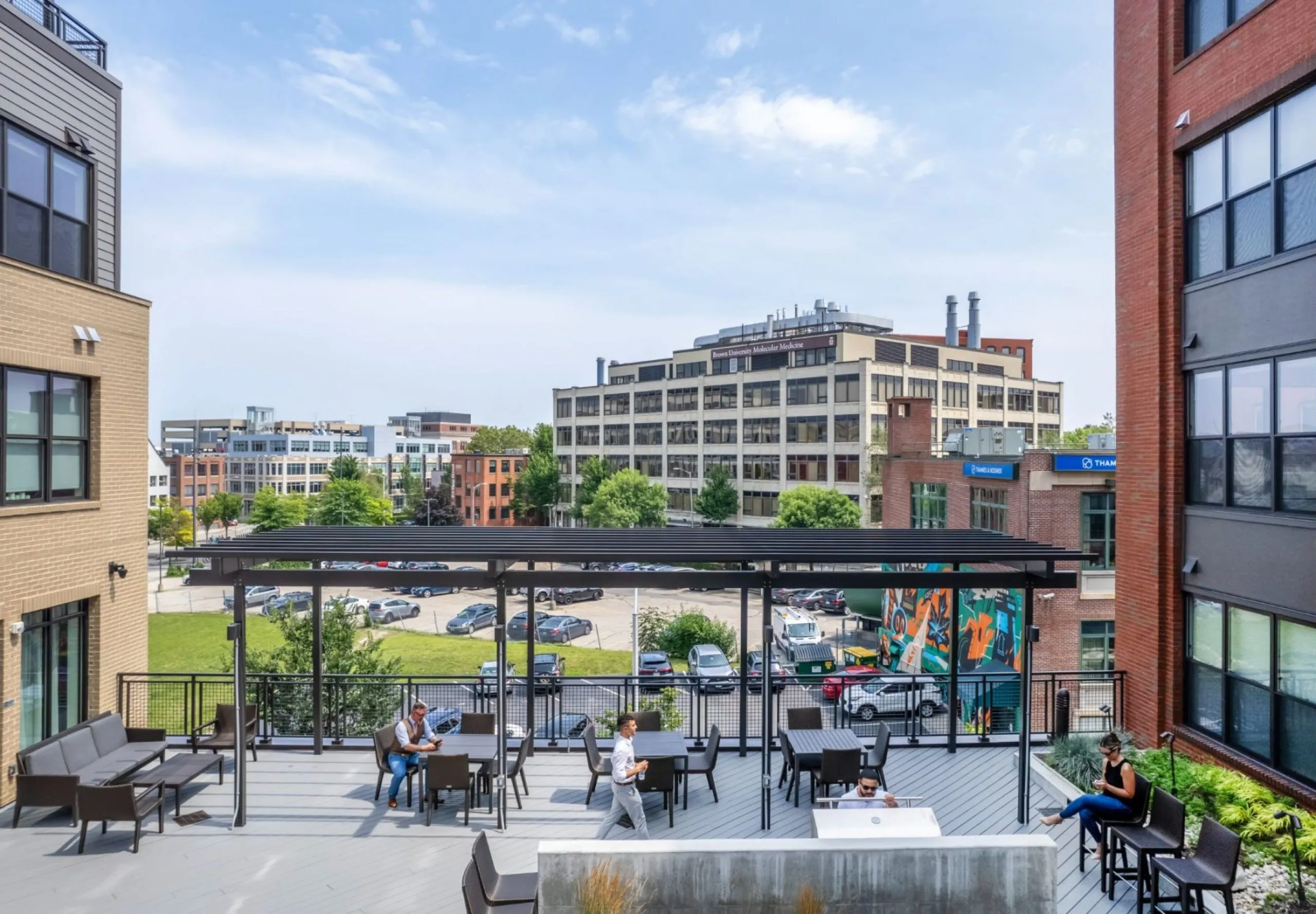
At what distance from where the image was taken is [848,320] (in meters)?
90.6

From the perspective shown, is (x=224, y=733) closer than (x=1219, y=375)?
No

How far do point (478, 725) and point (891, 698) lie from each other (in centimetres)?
1618

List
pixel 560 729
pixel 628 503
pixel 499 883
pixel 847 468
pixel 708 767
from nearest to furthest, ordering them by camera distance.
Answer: pixel 499 883 < pixel 708 767 < pixel 560 729 < pixel 847 468 < pixel 628 503

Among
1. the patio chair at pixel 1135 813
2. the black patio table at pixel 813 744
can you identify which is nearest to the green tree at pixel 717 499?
the black patio table at pixel 813 744

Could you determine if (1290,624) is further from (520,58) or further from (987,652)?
(987,652)

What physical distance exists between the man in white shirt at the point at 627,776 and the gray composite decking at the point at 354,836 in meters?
0.31

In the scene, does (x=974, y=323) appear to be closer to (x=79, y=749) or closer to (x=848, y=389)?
(x=848, y=389)

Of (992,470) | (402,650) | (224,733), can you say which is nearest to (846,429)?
(992,470)

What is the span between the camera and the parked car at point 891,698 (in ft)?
39.1

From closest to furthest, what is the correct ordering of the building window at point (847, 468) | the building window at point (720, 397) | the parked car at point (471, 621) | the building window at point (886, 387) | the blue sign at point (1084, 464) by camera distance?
the blue sign at point (1084, 464) → the parked car at point (471, 621) → the building window at point (886, 387) → the building window at point (847, 468) → the building window at point (720, 397)

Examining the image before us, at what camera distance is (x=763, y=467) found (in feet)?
220

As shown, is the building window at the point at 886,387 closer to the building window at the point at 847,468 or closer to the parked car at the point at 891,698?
the building window at the point at 847,468

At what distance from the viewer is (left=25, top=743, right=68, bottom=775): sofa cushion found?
897cm

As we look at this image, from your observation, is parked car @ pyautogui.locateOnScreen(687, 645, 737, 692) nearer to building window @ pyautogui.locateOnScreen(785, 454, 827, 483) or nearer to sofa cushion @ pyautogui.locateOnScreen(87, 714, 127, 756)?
sofa cushion @ pyautogui.locateOnScreen(87, 714, 127, 756)
